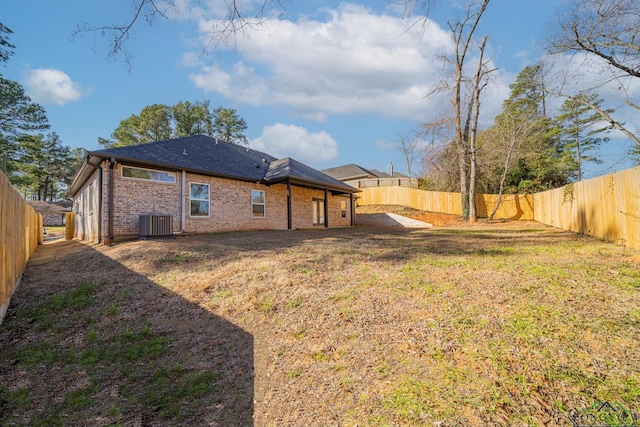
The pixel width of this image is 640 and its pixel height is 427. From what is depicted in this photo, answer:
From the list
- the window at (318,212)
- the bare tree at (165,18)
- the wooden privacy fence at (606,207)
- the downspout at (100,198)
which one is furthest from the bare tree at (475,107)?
the downspout at (100,198)

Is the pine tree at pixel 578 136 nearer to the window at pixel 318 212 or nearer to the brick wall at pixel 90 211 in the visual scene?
the window at pixel 318 212

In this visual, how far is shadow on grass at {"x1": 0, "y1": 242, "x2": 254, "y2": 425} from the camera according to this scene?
232 cm

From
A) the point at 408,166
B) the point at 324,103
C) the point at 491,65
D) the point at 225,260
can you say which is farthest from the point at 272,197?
the point at 408,166

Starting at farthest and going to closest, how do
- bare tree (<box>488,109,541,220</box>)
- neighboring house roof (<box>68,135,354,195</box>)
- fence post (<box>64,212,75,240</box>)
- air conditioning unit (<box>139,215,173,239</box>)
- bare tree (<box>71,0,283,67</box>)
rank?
1. bare tree (<box>488,109,541,220</box>)
2. fence post (<box>64,212,75,240</box>)
3. neighboring house roof (<box>68,135,354,195</box>)
4. air conditioning unit (<box>139,215,173,239</box>)
5. bare tree (<box>71,0,283,67</box>)

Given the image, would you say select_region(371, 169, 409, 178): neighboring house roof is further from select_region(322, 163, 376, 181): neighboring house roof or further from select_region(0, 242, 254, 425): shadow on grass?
select_region(0, 242, 254, 425): shadow on grass

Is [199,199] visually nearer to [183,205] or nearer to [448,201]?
[183,205]

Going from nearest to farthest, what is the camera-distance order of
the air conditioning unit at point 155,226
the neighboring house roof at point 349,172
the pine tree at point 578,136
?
the air conditioning unit at point 155,226, the pine tree at point 578,136, the neighboring house roof at point 349,172

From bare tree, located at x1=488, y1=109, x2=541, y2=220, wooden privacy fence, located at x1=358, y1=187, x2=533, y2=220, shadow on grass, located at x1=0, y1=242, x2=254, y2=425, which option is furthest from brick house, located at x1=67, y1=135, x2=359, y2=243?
bare tree, located at x1=488, y1=109, x2=541, y2=220

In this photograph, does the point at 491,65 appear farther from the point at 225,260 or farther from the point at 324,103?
the point at 225,260

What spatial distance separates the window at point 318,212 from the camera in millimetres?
18388

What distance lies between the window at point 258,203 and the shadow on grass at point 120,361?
9.08m

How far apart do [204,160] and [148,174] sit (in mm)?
2667

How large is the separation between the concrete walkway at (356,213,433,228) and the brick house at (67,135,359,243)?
5208 millimetres

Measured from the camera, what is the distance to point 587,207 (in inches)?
341
